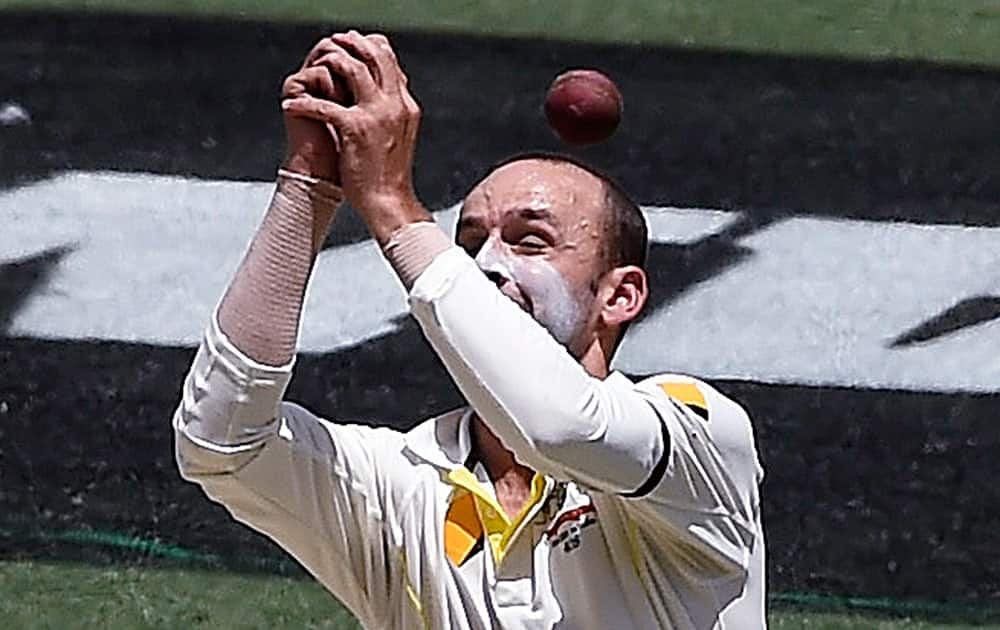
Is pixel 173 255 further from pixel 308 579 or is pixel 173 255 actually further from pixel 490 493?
pixel 490 493

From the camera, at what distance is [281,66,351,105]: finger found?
3.13 meters

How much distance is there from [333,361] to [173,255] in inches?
33.9

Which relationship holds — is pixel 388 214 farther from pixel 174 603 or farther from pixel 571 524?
Answer: pixel 174 603

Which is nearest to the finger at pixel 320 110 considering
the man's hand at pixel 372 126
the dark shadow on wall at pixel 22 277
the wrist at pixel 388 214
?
the man's hand at pixel 372 126

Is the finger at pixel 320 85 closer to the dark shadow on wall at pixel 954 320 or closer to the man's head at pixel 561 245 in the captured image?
the man's head at pixel 561 245

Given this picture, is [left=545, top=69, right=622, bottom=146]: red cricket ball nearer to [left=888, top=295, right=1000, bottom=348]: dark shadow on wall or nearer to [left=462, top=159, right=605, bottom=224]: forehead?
[left=462, top=159, right=605, bottom=224]: forehead

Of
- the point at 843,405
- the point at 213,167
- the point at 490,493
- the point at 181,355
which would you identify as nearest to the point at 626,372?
the point at 843,405

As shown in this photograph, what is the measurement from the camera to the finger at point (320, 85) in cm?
313

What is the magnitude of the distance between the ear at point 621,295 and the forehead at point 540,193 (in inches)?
3.7

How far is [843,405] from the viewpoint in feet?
22.5

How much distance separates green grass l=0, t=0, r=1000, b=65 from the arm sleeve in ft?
20.6

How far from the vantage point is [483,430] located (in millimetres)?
3510

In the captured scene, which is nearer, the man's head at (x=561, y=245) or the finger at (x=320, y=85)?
the finger at (x=320, y=85)

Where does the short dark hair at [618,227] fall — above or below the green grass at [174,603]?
above
